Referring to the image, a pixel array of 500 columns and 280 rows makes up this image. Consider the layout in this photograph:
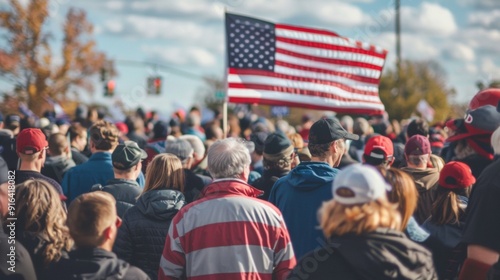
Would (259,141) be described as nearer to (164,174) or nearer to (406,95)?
(164,174)

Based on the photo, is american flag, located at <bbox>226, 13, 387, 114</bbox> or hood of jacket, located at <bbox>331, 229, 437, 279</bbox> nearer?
hood of jacket, located at <bbox>331, 229, 437, 279</bbox>

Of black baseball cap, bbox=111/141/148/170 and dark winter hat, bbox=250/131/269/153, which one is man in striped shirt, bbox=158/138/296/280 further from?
dark winter hat, bbox=250/131/269/153

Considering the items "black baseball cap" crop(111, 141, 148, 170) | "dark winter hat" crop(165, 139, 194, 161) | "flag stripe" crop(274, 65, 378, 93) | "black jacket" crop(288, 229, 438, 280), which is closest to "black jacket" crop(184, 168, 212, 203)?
"dark winter hat" crop(165, 139, 194, 161)

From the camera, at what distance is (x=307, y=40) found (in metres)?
10.1

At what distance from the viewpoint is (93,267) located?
3.67m

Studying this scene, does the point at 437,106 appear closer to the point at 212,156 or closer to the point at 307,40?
the point at 307,40

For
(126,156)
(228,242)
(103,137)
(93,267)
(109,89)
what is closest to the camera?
(93,267)

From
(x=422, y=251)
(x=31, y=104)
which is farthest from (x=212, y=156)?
(x=31, y=104)

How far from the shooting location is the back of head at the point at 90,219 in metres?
3.76

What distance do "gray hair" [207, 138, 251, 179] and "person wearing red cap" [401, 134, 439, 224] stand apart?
6.72 feet

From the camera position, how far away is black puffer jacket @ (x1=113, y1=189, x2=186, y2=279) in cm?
522

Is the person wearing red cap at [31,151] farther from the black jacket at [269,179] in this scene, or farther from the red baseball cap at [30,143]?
the black jacket at [269,179]

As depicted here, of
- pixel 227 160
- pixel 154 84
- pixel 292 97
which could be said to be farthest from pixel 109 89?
pixel 227 160

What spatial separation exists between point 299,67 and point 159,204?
5210 mm
